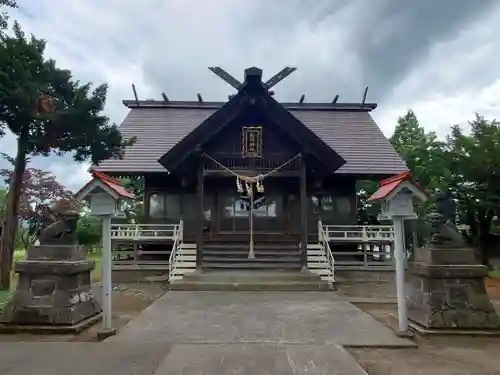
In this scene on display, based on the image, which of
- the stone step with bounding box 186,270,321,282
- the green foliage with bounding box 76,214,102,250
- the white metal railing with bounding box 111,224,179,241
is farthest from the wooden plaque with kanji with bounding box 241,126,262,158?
the green foliage with bounding box 76,214,102,250

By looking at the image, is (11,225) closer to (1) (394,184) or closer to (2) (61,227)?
(2) (61,227)

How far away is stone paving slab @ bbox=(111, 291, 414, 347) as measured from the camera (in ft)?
17.0

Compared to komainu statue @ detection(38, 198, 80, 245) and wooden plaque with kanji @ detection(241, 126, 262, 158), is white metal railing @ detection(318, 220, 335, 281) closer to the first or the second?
wooden plaque with kanji @ detection(241, 126, 262, 158)

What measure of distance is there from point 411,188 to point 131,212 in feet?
73.6

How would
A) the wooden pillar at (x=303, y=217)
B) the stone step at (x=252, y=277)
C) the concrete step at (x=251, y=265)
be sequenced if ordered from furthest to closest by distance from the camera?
the concrete step at (x=251, y=265)
the wooden pillar at (x=303, y=217)
the stone step at (x=252, y=277)

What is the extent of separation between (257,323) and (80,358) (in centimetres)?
268

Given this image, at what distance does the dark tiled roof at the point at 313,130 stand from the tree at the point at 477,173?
1.90 m

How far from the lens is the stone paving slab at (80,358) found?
3.92 metres

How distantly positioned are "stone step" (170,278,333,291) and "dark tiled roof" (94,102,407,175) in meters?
5.55

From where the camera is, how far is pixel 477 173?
13734 millimetres

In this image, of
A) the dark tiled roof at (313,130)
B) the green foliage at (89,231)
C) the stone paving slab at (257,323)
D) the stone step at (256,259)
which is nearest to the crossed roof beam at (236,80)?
the dark tiled roof at (313,130)

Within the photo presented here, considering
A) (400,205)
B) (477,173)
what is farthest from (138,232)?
(477,173)

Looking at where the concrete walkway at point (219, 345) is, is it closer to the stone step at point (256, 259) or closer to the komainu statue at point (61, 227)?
the komainu statue at point (61, 227)

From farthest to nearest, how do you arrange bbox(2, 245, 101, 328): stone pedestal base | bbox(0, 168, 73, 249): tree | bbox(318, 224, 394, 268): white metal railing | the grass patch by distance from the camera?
bbox(0, 168, 73, 249): tree → bbox(318, 224, 394, 268): white metal railing → the grass patch → bbox(2, 245, 101, 328): stone pedestal base
